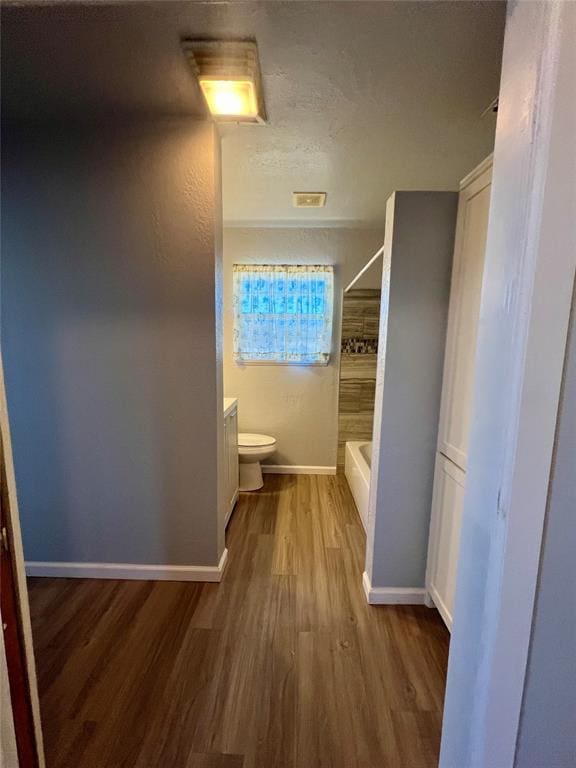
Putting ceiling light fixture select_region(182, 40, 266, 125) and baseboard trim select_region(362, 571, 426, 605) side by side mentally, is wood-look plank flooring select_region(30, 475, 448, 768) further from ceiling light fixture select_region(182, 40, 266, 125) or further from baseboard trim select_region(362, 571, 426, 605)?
ceiling light fixture select_region(182, 40, 266, 125)

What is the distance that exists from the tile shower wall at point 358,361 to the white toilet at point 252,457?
0.79 metres

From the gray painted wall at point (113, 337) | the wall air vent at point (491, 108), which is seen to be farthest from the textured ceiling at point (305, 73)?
the gray painted wall at point (113, 337)

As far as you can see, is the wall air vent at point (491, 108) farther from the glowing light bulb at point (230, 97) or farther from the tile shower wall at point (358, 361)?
the tile shower wall at point (358, 361)

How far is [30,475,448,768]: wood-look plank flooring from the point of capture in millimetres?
1177

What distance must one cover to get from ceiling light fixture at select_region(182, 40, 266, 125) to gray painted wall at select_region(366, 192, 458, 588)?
2.41 ft

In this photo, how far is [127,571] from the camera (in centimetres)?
198

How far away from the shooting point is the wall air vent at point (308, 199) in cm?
255

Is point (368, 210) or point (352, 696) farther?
point (368, 210)

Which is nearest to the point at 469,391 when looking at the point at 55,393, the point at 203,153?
the point at 203,153

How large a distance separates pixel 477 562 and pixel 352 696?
1.05m

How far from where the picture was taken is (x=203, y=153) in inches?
65.9

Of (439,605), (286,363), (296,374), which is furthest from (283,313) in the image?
(439,605)

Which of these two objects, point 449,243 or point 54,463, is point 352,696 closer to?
point 54,463

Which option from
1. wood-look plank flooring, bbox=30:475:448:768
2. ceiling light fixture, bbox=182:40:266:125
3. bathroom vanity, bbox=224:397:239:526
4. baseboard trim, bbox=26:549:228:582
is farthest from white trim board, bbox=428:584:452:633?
ceiling light fixture, bbox=182:40:266:125
